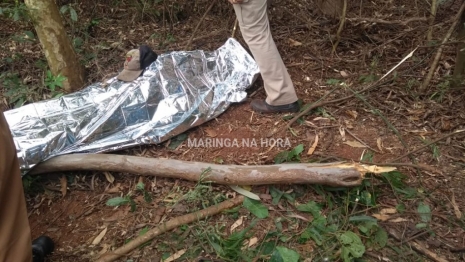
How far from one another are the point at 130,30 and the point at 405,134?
278 centimetres

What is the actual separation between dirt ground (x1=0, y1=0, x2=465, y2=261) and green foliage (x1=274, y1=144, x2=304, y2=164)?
0.06 meters

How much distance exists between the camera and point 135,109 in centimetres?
270

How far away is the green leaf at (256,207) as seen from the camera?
2.11m

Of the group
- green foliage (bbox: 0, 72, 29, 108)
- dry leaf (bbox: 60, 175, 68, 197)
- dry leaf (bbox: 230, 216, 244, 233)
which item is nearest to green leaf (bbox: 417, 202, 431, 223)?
dry leaf (bbox: 230, 216, 244, 233)

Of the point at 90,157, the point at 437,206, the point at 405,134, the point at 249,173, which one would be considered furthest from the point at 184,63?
the point at 437,206

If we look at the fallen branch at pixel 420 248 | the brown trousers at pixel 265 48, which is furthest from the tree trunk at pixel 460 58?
the fallen branch at pixel 420 248

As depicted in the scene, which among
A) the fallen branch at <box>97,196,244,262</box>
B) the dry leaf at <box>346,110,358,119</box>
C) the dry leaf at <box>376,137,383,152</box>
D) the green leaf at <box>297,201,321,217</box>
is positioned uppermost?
the dry leaf at <box>346,110,358,119</box>

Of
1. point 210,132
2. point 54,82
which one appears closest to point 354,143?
point 210,132

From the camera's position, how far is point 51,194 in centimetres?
239

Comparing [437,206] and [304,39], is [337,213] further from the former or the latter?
[304,39]

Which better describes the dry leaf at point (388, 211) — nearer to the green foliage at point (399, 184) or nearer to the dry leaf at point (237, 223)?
the green foliage at point (399, 184)

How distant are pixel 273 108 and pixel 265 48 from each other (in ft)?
1.40

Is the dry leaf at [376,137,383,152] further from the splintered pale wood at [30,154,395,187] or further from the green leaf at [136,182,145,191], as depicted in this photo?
the green leaf at [136,182,145,191]

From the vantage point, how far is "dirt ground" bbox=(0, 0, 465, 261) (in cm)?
208
